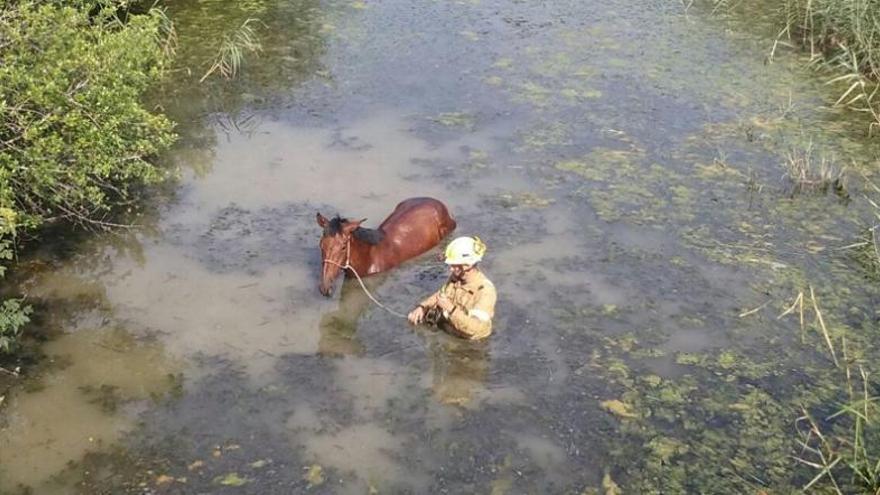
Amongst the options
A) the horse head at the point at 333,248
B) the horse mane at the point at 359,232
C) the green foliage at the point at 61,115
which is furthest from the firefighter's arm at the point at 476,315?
the green foliage at the point at 61,115

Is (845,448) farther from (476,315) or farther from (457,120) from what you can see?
(457,120)

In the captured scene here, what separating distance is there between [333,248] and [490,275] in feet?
4.90

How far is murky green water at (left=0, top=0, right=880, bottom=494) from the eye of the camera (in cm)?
606

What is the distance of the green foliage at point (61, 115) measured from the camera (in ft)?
24.3

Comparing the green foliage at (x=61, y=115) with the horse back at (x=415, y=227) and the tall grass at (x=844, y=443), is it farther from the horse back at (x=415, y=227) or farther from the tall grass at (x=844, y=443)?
the tall grass at (x=844, y=443)

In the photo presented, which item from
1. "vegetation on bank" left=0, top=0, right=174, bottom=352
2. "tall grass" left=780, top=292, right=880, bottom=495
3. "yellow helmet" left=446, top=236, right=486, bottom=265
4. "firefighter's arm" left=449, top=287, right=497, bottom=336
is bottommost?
"tall grass" left=780, top=292, right=880, bottom=495

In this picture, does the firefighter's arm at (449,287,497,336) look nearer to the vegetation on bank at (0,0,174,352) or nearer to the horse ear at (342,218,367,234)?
the horse ear at (342,218,367,234)

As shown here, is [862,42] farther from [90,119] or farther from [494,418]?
[90,119]

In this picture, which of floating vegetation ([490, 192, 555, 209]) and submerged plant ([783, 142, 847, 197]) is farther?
submerged plant ([783, 142, 847, 197])

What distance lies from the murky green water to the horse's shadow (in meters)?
0.03

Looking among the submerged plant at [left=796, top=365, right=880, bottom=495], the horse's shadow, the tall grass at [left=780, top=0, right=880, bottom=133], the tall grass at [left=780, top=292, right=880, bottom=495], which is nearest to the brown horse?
the horse's shadow

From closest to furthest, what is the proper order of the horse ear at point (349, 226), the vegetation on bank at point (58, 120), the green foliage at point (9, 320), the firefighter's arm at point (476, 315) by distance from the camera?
the green foliage at point (9, 320)
the firefighter's arm at point (476, 315)
the vegetation on bank at point (58, 120)
the horse ear at point (349, 226)

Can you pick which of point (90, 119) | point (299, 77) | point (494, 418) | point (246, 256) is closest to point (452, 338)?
point (494, 418)

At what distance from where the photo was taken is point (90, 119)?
25.8 ft
